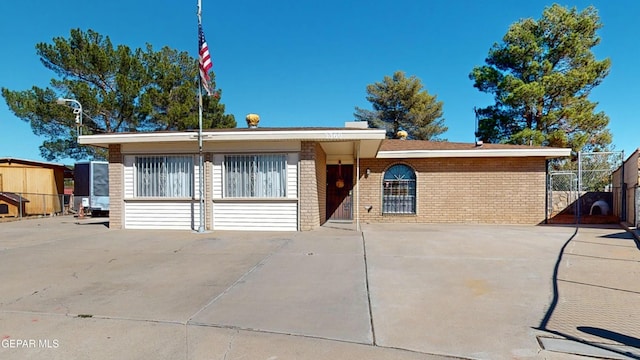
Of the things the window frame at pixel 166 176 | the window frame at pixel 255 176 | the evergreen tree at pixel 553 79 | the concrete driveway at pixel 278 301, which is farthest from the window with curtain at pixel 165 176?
the evergreen tree at pixel 553 79

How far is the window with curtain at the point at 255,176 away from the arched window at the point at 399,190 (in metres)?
4.80

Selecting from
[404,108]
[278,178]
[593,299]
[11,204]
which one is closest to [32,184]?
[11,204]

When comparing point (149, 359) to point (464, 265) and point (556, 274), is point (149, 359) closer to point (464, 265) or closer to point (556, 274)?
point (464, 265)

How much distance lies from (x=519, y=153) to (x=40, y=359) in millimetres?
13785

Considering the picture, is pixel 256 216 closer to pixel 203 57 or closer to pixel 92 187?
pixel 203 57

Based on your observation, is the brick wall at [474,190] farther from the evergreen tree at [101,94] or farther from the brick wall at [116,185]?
the evergreen tree at [101,94]

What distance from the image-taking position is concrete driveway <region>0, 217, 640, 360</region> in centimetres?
325

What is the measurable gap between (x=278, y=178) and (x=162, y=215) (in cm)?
381

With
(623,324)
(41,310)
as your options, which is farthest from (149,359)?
(623,324)

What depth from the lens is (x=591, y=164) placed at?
23562 millimetres

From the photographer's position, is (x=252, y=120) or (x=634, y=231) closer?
(x=634, y=231)

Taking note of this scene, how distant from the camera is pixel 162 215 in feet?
36.7

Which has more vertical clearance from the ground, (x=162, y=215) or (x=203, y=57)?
(x=203, y=57)

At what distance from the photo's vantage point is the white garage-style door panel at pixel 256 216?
35.1 ft
